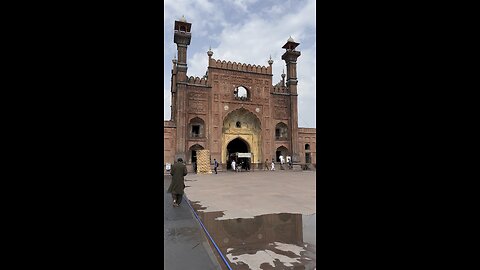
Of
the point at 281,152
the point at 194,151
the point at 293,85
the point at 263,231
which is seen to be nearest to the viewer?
the point at 263,231

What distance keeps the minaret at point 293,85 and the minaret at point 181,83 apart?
1038 centimetres

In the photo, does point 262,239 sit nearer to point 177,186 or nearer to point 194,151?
point 177,186

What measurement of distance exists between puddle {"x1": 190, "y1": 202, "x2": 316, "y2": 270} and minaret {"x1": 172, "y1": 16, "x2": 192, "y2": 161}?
1755 cm

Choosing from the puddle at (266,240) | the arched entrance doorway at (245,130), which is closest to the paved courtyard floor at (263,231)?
the puddle at (266,240)

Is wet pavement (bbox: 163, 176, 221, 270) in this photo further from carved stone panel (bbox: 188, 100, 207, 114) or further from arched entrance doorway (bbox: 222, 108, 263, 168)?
arched entrance doorway (bbox: 222, 108, 263, 168)

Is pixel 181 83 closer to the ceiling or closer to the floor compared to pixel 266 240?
closer to the ceiling

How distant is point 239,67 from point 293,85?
605 centimetres

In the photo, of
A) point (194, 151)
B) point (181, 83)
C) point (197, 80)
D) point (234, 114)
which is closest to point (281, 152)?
point (234, 114)

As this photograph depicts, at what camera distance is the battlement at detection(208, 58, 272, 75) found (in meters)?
24.7

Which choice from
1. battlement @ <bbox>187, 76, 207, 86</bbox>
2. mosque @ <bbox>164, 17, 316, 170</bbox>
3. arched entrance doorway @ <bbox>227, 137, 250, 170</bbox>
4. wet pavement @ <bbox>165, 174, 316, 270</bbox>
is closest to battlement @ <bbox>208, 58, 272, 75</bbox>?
mosque @ <bbox>164, 17, 316, 170</bbox>

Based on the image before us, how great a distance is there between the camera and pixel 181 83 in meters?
23.2
